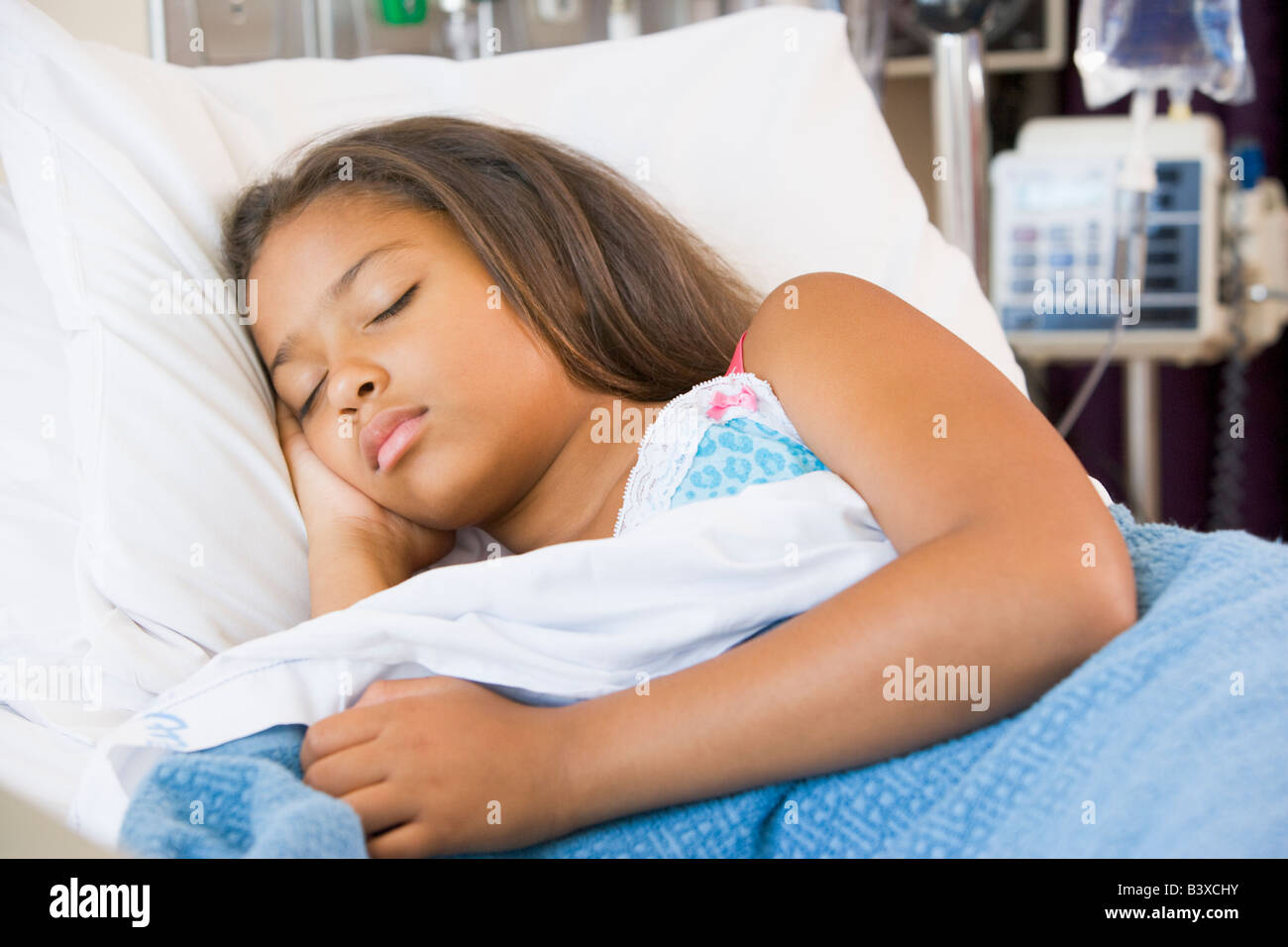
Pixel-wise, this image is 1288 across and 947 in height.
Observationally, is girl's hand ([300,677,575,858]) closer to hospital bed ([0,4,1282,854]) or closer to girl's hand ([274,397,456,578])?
hospital bed ([0,4,1282,854])

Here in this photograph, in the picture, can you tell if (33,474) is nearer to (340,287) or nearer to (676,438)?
(340,287)

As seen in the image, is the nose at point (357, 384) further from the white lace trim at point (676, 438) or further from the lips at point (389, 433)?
the white lace trim at point (676, 438)

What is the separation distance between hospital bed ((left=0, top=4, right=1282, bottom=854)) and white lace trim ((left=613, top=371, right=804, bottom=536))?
0.98 feet

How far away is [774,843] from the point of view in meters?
0.64

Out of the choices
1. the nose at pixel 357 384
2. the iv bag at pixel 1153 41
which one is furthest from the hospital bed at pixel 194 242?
the iv bag at pixel 1153 41

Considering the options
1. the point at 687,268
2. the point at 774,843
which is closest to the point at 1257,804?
the point at 774,843

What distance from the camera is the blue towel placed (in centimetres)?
52

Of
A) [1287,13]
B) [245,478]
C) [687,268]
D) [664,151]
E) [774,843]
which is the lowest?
[774,843]

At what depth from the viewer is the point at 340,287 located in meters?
0.95

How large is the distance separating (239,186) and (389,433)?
39 centimetres

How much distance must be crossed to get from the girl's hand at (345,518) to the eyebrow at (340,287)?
0.08 meters

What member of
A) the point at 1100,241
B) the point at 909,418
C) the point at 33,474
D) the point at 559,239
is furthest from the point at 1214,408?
the point at 33,474
